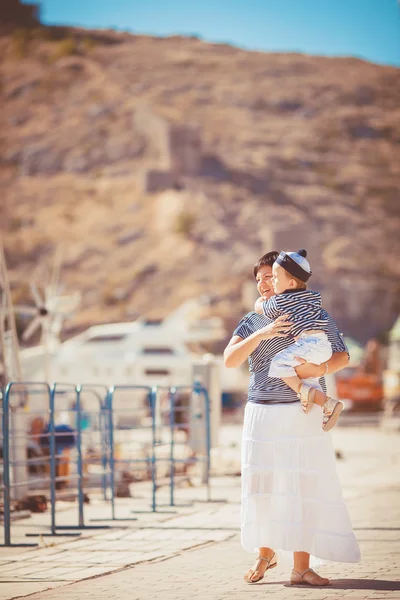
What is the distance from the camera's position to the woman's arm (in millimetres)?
7090

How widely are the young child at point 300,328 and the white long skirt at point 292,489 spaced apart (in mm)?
157

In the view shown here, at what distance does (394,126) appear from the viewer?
7795 inches

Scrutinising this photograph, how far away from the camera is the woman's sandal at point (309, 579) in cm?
711

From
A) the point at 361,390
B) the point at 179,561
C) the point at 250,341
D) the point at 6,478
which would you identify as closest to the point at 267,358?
the point at 250,341

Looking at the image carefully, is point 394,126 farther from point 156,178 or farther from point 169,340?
point 169,340

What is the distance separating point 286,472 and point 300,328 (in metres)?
0.82

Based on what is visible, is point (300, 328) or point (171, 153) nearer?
point (300, 328)

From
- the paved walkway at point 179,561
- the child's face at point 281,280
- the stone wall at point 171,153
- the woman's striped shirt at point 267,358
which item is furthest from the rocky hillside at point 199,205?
the child's face at point 281,280

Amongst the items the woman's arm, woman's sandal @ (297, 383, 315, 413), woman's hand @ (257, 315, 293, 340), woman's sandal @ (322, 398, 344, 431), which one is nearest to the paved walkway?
woman's sandal @ (322, 398, 344, 431)

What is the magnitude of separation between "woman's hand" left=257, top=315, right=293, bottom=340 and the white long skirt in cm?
43

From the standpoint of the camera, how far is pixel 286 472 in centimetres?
714

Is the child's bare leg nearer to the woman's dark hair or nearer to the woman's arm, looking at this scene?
the woman's arm

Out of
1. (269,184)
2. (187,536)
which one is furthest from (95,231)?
(187,536)

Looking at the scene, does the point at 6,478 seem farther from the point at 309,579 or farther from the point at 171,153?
the point at 171,153
